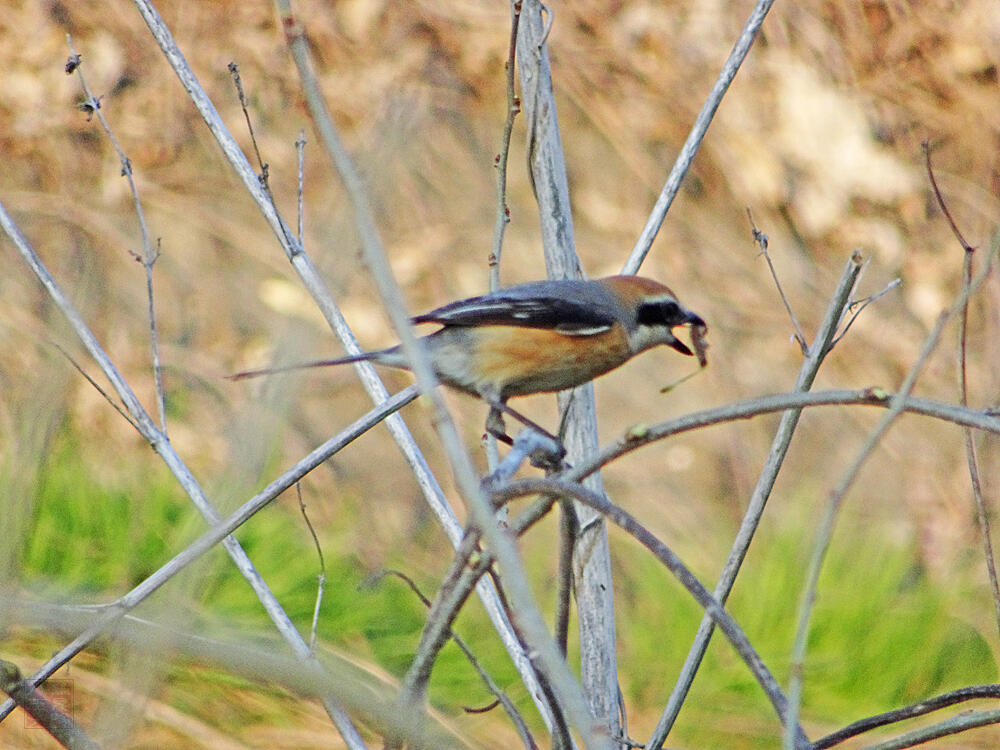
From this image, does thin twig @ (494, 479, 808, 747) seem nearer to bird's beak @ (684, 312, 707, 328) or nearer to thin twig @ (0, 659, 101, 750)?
thin twig @ (0, 659, 101, 750)

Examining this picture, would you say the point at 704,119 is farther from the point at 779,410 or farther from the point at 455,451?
the point at 455,451

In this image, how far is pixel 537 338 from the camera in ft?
6.48

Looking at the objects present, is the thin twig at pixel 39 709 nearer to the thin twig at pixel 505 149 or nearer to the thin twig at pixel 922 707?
the thin twig at pixel 922 707

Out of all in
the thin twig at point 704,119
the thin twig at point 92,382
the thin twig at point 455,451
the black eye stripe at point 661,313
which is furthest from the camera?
the black eye stripe at point 661,313

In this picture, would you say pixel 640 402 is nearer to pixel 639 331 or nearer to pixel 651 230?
pixel 639 331

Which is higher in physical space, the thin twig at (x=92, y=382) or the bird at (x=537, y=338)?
the bird at (x=537, y=338)

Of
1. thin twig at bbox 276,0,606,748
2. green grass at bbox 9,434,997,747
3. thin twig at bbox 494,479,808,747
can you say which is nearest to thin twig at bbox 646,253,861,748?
thin twig at bbox 494,479,808,747

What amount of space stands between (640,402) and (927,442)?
4.08 ft

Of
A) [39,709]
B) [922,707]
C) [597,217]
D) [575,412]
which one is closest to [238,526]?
[39,709]

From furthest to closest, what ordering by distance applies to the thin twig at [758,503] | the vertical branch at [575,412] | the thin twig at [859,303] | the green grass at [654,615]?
the green grass at [654,615] → the vertical branch at [575,412] → the thin twig at [859,303] → the thin twig at [758,503]

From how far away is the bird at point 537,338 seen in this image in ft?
6.44

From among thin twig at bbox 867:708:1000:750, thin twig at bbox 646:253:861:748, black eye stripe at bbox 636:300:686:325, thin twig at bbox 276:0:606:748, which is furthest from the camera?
black eye stripe at bbox 636:300:686:325

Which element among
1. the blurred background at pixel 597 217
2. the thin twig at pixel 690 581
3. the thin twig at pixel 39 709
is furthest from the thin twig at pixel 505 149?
the blurred background at pixel 597 217

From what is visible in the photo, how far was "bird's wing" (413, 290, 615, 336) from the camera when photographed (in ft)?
6.46
